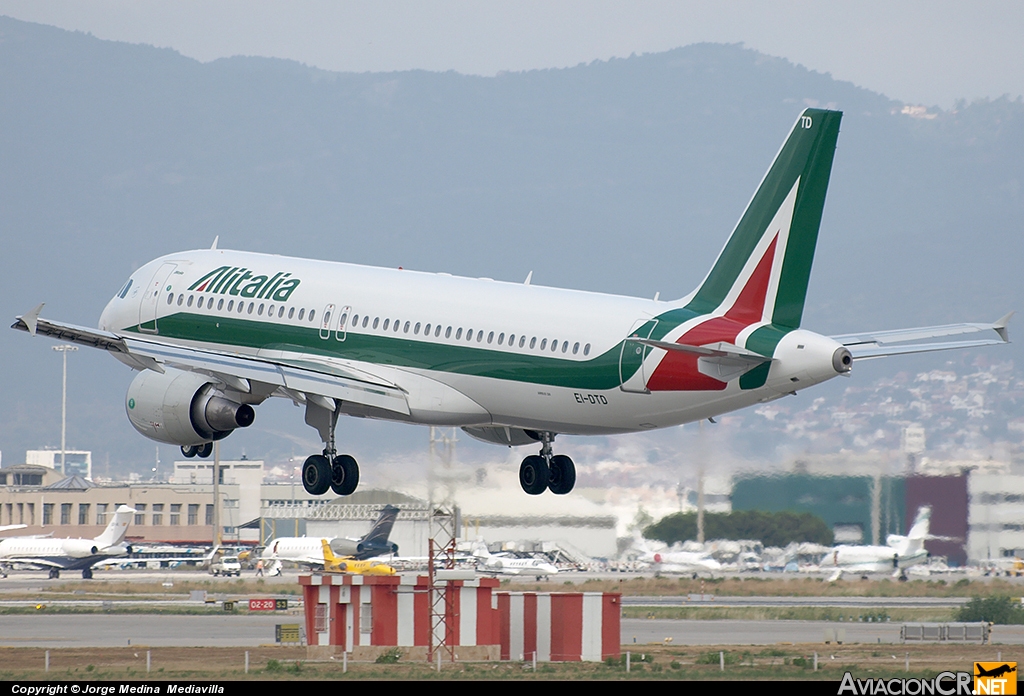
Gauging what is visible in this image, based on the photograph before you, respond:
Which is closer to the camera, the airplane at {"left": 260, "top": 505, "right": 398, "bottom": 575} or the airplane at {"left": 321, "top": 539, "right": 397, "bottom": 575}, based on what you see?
the airplane at {"left": 321, "top": 539, "right": 397, "bottom": 575}

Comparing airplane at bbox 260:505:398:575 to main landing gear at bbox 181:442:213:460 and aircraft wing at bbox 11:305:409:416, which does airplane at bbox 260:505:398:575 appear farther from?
aircraft wing at bbox 11:305:409:416

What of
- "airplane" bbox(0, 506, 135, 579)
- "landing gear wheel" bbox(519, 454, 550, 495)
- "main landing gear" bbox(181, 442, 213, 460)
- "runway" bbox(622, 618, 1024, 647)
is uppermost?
"main landing gear" bbox(181, 442, 213, 460)

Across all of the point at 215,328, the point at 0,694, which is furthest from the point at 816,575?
the point at 0,694

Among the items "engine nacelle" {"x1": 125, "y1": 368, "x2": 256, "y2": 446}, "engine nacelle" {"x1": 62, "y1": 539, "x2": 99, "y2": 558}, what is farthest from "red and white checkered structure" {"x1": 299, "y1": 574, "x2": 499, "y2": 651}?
"engine nacelle" {"x1": 62, "y1": 539, "x2": 99, "y2": 558}

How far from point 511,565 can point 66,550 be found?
3828 centimetres

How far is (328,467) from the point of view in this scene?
164 feet

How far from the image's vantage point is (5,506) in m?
138

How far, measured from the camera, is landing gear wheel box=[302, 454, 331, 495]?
163 feet

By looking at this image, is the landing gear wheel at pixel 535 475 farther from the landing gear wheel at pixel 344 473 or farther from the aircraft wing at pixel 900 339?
the aircraft wing at pixel 900 339

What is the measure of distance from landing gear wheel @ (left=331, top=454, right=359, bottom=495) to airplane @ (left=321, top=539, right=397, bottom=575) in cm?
2994

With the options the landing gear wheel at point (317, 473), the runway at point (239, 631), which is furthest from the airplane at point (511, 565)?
the landing gear wheel at point (317, 473)

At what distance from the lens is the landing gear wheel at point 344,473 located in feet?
164

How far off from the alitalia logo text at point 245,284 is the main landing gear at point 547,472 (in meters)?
8.78

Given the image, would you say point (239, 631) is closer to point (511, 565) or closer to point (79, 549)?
point (511, 565)
